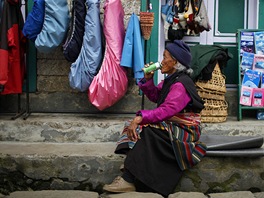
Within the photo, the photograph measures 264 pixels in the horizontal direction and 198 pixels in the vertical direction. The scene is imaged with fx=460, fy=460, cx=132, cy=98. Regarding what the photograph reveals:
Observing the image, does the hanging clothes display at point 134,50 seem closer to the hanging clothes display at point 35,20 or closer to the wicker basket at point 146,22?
the wicker basket at point 146,22

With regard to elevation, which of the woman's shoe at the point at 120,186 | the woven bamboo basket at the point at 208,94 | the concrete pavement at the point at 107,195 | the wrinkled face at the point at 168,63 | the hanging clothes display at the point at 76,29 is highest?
the hanging clothes display at the point at 76,29

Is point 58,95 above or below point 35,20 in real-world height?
below

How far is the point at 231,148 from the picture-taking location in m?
4.24

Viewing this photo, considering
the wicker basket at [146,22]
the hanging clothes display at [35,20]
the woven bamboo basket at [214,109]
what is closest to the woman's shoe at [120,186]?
the woven bamboo basket at [214,109]

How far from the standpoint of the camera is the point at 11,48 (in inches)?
202

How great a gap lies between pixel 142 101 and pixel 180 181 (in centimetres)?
143

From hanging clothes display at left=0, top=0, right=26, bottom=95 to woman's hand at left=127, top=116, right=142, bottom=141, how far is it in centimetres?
178

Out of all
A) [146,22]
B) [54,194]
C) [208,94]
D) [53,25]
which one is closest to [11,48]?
[53,25]

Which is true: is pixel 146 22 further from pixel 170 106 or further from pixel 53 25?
pixel 170 106

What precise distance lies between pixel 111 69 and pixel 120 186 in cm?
157

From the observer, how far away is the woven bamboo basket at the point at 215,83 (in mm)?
5367

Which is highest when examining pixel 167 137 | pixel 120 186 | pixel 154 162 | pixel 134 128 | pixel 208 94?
pixel 208 94

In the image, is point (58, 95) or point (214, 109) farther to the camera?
point (58, 95)

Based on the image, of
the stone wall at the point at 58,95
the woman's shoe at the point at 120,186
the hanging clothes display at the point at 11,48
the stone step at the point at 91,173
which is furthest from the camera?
the stone wall at the point at 58,95
